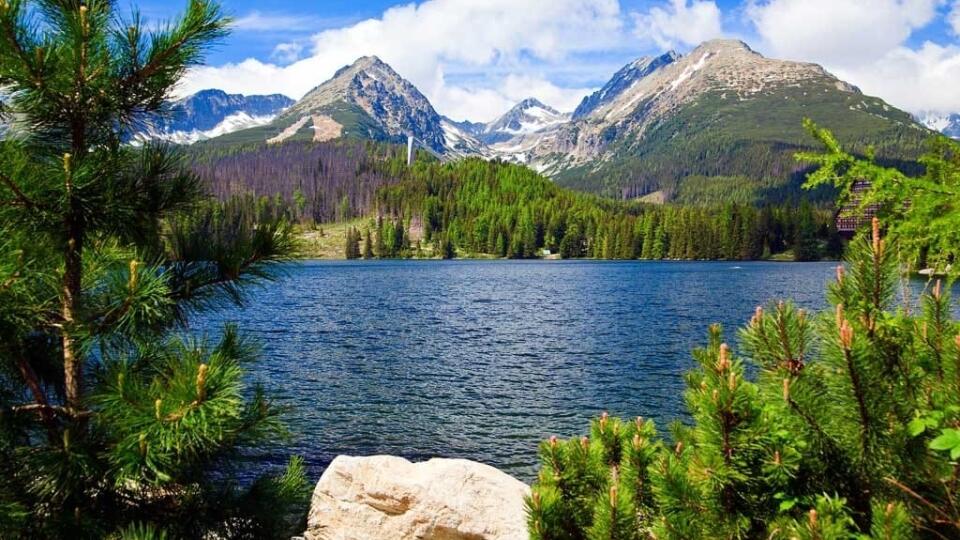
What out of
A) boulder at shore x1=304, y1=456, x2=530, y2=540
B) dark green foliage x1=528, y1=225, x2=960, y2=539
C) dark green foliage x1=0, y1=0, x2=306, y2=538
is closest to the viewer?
dark green foliage x1=528, y1=225, x2=960, y2=539

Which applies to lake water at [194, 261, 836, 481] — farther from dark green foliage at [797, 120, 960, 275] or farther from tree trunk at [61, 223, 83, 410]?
dark green foliage at [797, 120, 960, 275]

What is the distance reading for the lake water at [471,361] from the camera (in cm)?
2575

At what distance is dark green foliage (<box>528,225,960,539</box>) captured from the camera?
3537 millimetres

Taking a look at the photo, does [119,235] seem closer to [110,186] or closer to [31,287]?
[110,186]

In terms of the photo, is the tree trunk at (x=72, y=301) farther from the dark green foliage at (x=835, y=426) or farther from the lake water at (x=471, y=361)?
the dark green foliage at (x=835, y=426)

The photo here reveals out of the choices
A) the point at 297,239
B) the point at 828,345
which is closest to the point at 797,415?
the point at 828,345

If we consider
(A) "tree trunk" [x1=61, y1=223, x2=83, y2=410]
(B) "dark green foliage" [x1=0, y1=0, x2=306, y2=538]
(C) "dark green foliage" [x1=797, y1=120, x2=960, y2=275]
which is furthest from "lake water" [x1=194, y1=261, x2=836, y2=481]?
(C) "dark green foliage" [x1=797, y1=120, x2=960, y2=275]

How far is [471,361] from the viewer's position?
41.8 metres

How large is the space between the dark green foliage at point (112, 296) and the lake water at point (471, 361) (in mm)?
633

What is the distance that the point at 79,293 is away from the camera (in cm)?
559

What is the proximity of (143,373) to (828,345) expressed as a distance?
573cm

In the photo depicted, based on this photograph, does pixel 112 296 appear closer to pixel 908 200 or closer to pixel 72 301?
pixel 72 301

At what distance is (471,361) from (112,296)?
37.3 m

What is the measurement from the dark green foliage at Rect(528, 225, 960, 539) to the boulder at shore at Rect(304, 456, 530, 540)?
27.4ft
